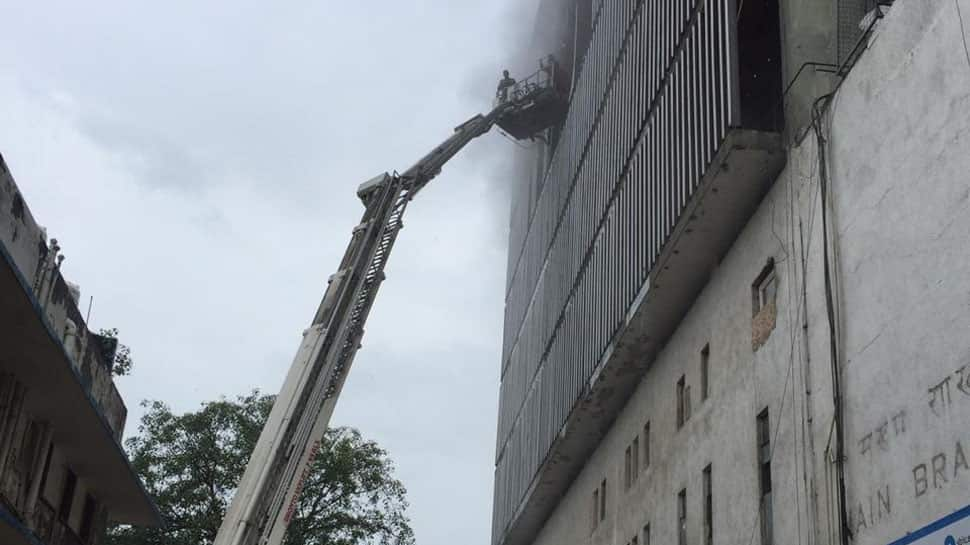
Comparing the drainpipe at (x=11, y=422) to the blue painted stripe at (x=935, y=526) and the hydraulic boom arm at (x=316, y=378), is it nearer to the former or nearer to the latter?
the hydraulic boom arm at (x=316, y=378)

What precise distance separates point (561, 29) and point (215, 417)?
26150 mm

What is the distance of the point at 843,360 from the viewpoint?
19.4 meters

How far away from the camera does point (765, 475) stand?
75.7 ft

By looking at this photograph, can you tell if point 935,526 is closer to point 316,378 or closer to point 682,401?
point 682,401

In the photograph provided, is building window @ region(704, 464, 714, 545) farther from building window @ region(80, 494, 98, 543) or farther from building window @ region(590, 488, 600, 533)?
building window @ region(80, 494, 98, 543)

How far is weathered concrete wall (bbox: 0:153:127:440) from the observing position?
19.3 metres

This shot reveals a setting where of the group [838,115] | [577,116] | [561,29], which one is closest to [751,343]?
[838,115]

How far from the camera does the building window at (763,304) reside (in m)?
23.2

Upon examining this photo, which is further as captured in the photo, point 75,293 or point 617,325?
point 617,325

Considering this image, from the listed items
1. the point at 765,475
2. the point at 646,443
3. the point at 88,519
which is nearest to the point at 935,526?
the point at 765,475

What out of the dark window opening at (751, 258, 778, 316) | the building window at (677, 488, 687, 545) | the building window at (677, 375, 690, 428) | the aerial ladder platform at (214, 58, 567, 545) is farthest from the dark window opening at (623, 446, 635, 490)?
the dark window opening at (751, 258, 778, 316)

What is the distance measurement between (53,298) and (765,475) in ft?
49.3

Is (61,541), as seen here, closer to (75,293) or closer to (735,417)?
(75,293)

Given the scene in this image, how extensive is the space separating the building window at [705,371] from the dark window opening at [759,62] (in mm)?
5945
